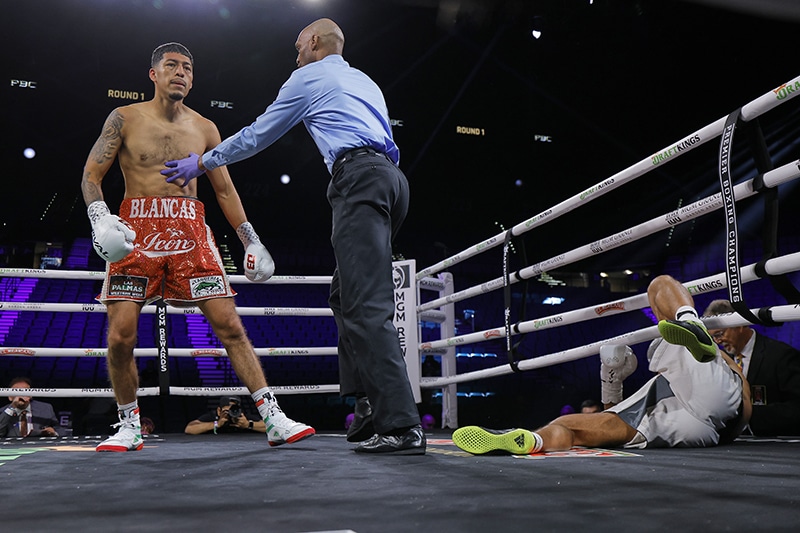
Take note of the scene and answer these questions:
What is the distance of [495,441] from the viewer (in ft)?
4.65

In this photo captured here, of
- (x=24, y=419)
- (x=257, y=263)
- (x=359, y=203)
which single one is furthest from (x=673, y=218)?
(x=24, y=419)

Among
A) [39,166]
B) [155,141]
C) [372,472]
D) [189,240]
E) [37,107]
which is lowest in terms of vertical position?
[372,472]

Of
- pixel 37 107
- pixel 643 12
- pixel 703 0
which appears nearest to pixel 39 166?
pixel 37 107

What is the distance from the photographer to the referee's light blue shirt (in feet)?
5.75

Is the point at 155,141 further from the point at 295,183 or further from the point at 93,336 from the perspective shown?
the point at 295,183

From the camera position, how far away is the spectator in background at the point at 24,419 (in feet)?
10.2

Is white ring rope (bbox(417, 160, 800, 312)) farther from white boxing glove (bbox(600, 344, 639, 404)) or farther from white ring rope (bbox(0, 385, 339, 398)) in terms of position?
white ring rope (bbox(0, 385, 339, 398))

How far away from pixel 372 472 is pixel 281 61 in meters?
8.69

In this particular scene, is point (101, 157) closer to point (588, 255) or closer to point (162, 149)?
point (162, 149)

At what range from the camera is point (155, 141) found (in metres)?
2.12

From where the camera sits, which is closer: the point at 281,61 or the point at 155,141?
the point at 155,141

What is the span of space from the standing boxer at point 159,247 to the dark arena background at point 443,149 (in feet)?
14.9

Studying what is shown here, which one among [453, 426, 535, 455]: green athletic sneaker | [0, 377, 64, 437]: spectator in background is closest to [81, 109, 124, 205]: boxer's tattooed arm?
[453, 426, 535, 455]: green athletic sneaker

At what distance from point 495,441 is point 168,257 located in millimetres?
1194
